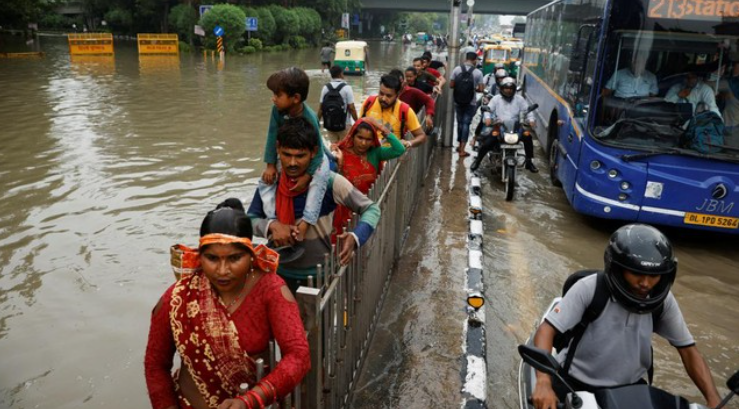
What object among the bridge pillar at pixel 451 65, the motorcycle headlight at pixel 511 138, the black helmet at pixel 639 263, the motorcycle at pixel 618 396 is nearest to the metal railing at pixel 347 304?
the motorcycle at pixel 618 396

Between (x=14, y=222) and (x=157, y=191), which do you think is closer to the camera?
(x=14, y=222)

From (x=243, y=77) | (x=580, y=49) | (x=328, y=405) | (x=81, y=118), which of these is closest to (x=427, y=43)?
(x=243, y=77)

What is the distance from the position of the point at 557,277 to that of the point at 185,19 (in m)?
42.2

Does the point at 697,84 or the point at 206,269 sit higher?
the point at 697,84

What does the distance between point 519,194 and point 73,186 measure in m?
7.15

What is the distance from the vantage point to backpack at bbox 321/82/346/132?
7500 mm

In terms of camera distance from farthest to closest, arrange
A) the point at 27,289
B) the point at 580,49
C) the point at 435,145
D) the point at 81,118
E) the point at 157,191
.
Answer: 1. the point at 81,118
2. the point at 435,145
3. the point at 157,191
4. the point at 580,49
5. the point at 27,289

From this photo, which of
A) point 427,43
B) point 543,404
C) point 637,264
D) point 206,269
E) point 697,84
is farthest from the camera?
point 427,43

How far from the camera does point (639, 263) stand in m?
2.35

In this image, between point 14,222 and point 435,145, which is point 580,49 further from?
point 14,222

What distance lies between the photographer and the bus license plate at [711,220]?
6.33 metres

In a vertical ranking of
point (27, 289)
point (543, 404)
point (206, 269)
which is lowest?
point (27, 289)

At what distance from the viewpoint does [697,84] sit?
6.46 m

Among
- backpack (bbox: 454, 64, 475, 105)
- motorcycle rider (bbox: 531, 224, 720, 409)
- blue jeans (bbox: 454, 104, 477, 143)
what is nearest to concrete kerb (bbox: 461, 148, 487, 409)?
motorcycle rider (bbox: 531, 224, 720, 409)
